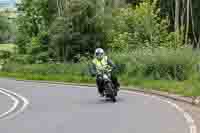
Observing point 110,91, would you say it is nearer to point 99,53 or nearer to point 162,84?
point 99,53

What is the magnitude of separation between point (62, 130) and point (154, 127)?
6.97 feet

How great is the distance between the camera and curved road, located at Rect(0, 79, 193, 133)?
39.8 feet

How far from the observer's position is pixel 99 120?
45.0 feet

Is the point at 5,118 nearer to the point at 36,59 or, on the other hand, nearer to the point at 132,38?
the point at 132,38

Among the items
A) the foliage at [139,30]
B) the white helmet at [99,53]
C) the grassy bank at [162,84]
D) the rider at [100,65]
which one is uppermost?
the foliage at [139,30]

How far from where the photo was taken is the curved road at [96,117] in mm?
12125

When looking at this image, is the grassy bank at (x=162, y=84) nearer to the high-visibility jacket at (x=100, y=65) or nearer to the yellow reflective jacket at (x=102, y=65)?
the yellow reflective jacket at (x=102, y=65)

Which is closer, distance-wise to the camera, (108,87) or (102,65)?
(108,87)

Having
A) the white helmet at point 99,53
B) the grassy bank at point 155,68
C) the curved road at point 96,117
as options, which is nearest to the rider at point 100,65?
the white helmet at point 99,53

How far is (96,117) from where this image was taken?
14383 millimetres

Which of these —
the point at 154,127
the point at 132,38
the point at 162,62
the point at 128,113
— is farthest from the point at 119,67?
the point at 154,127

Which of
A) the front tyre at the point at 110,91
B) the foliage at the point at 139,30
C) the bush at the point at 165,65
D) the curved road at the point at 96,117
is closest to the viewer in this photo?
the curved road at the point at 96,117

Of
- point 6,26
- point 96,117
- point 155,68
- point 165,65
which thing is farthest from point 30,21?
point 96,117

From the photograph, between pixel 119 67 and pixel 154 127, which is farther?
pixel 119 67
